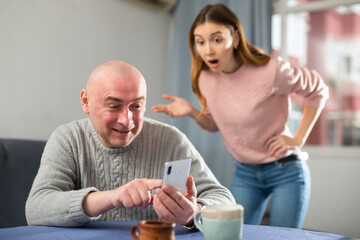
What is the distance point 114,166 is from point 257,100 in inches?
34.3

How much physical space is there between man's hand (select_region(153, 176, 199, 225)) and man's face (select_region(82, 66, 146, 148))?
11.6 inches

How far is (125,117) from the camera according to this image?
1172mm

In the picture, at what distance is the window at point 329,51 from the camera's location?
10.5 ft

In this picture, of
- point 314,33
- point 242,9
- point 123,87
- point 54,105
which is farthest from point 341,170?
point 123,87

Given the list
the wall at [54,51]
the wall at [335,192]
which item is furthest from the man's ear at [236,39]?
the wall at [335,192]

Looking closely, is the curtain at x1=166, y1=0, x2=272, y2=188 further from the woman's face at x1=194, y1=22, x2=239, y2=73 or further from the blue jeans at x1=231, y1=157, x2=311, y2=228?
the woman's face at x1=194, y1=22, x2=239, y2=73

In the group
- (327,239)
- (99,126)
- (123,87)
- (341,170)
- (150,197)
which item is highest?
(123,87)

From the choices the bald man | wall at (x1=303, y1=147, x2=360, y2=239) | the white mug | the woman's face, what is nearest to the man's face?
the bald man

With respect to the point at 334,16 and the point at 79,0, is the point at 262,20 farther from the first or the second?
the point at 79,0

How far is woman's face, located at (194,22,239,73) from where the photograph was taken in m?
1.88

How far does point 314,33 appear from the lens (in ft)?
11.0

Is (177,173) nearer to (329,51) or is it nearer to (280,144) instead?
(280,144)

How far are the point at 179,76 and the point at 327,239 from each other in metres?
2.63

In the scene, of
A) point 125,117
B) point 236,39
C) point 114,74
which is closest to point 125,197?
point 125,117
